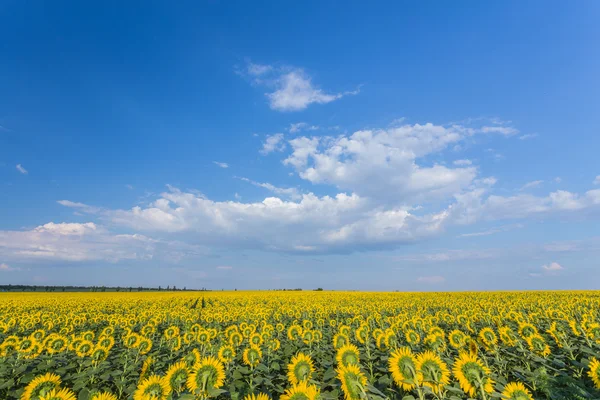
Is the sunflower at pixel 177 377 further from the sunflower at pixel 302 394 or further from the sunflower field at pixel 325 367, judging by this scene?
the sunflower at pixel 302 394

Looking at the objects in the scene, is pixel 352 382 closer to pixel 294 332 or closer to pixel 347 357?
pixel 347 357

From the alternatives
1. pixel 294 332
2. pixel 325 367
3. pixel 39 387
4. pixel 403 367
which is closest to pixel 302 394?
pixel 403 367

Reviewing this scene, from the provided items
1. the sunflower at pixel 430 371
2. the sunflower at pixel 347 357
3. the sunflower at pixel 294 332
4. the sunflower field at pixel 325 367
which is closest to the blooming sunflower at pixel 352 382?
the sunflower field at pixel 325 367

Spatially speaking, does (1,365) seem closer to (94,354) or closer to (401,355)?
(94,354)

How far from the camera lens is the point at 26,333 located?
547 inches

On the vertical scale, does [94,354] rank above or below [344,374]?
below

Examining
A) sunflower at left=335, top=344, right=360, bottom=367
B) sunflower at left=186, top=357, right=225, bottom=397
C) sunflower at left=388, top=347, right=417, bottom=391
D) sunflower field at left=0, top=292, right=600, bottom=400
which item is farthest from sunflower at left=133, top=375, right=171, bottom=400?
sunflower at left=388, top=347, right=417, bottom=391

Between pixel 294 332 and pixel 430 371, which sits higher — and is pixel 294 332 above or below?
below

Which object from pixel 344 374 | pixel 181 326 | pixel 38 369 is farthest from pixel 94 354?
pixel 181 326

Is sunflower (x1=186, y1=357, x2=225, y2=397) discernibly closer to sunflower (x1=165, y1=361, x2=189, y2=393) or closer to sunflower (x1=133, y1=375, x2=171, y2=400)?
sunflower (x1=165, y1=361, x2=189, y2=393)

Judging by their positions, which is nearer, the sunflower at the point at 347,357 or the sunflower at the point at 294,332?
the sunflower at the point at 347,357

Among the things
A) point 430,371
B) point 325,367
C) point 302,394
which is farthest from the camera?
point 325,367

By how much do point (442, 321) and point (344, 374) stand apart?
1297 centimetres

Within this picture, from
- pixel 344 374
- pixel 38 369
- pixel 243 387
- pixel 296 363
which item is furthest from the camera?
pixel 38 369
